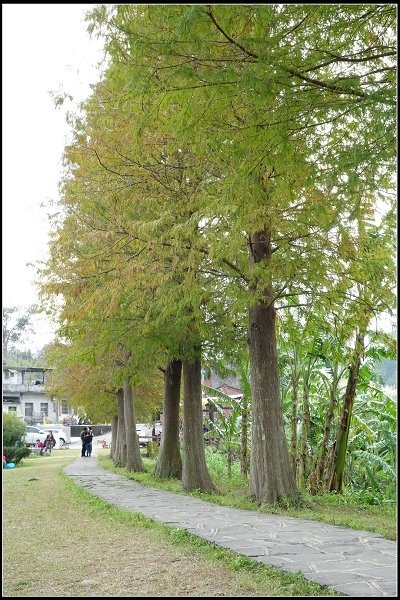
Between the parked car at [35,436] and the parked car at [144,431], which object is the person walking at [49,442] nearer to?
the parked car at [35,436]

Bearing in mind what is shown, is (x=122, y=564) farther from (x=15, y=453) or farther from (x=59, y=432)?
(x=59, y=432)

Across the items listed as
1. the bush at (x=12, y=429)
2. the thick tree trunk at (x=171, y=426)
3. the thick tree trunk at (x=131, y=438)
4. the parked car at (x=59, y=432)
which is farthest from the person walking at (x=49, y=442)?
the thick tree trunk at (x=171, y=426)

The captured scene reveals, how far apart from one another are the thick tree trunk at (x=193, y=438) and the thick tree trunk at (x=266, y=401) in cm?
285

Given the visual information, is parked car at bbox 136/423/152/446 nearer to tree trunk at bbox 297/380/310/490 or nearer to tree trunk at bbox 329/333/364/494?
tree trunk at bbox 297/380/310/490

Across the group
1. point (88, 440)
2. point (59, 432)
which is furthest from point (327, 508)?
point (59, 432)

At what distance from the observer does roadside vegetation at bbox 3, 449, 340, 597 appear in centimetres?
509

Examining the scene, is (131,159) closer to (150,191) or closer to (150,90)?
(150,191)

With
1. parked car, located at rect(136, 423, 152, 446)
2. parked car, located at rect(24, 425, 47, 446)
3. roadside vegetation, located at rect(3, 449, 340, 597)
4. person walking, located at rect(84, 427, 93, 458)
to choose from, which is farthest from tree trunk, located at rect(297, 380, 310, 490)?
parked car, located at rect(136, 423, 152, 446)

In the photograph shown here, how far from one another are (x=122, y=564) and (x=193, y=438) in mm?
7326

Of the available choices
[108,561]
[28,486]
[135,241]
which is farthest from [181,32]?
[28,486]

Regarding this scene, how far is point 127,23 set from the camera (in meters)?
4.95

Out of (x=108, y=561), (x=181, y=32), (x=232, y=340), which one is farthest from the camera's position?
(x=232, y=340)

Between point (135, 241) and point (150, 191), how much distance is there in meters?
0.73

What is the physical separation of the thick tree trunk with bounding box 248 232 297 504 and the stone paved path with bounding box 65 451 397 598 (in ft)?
Result: 2.67
